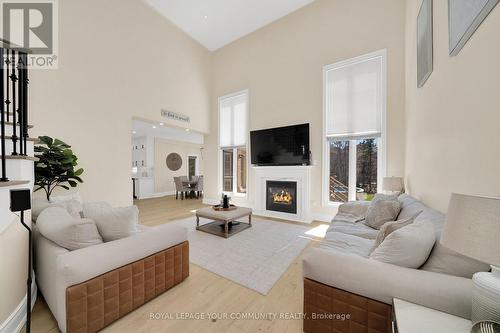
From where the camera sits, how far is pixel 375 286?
3.67 feet

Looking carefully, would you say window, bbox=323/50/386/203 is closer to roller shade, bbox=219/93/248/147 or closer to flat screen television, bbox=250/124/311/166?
flat screen television, bbox=250/124/311/166

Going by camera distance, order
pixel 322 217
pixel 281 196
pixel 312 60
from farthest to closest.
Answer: pixel 281 196 → pixel 312 60 → pixel 322 217

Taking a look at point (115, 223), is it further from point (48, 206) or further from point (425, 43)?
point (425, 43)

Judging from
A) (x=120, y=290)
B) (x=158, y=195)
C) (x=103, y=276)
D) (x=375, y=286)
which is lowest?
(x=158, y=195)

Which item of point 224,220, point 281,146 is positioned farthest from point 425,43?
point 224,220

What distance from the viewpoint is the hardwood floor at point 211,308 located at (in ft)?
4.95

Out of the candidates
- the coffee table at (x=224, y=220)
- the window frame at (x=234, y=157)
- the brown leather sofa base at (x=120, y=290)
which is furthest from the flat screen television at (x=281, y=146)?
the brown leather sofa base at (x=120, y=290)

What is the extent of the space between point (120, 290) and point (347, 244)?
2067 millimetres

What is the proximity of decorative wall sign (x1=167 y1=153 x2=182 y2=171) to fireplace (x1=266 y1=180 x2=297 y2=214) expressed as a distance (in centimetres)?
571

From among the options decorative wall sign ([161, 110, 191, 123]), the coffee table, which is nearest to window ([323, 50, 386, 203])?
the coffee table

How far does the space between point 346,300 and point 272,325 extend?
0.69 m

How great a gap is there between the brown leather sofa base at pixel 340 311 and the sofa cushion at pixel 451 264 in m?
0.36

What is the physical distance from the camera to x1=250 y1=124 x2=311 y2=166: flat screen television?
4.57 metres

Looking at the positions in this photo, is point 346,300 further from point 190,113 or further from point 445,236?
point 190,113
